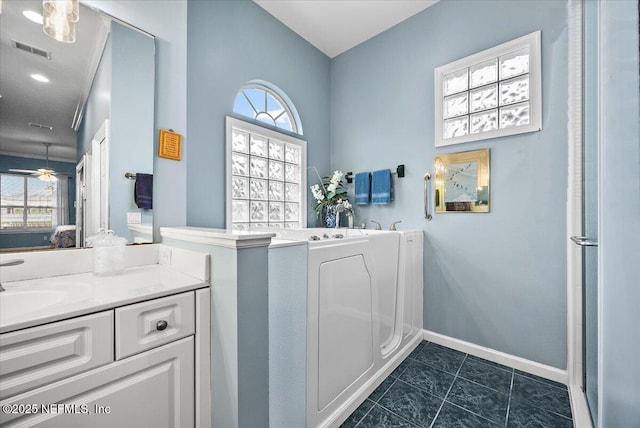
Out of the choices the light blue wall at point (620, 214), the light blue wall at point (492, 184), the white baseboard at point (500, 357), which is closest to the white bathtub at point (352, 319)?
the white baseboard at point (500, 357)

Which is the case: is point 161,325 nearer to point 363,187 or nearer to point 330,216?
point 330,216

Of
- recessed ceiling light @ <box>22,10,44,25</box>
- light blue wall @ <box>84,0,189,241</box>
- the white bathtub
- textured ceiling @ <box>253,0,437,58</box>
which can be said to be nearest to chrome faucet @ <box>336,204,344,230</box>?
the white bathtub

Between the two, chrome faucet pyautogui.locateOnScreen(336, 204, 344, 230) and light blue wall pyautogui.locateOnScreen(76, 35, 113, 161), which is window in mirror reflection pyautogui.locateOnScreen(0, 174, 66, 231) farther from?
chrome faucet pyautogui.locateOnScreen(336, 204, 344, 230)

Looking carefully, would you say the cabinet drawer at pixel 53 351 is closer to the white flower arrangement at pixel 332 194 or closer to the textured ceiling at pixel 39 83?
the textured ceiling at pixel 39 83

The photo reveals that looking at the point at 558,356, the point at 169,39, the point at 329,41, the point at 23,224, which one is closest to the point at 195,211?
the point at 23,224

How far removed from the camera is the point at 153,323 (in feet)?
3.07

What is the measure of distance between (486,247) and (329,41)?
108 inches

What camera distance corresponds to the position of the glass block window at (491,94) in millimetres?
1913

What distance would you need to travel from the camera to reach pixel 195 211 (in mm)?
1950

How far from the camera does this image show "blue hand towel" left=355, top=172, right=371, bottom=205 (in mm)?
2801

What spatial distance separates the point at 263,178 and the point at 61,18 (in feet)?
5.40

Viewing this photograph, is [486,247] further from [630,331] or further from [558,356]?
[630,331]

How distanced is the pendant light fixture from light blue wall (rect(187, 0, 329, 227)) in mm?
686

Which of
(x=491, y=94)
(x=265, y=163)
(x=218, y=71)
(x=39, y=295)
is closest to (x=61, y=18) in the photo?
(x=218, y=71)
